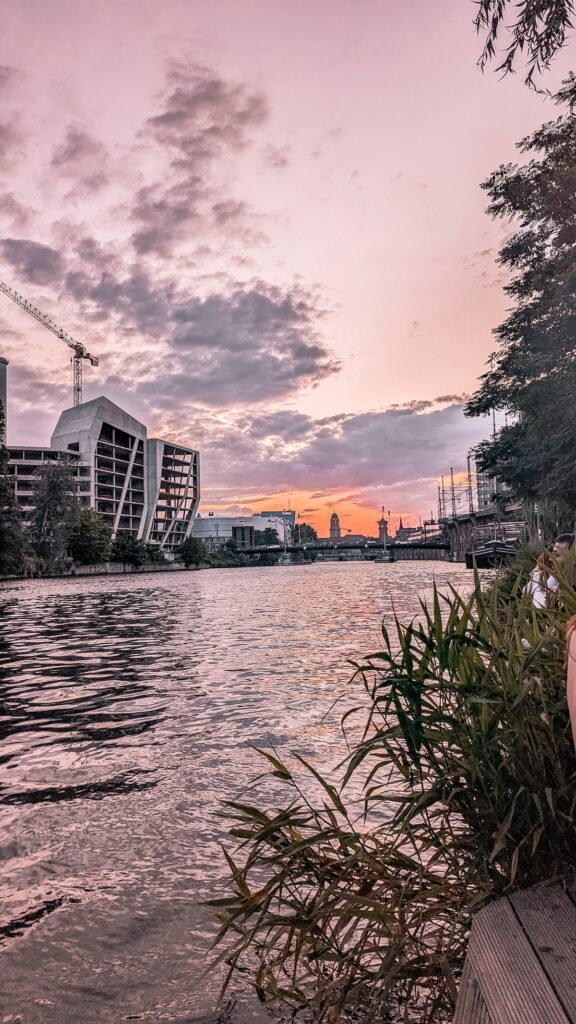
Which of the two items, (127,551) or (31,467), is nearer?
(127,551)

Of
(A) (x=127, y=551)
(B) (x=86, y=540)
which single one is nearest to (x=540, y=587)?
(B) (x=86, y=540)

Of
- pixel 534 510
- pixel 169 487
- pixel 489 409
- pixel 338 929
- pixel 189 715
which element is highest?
pixel 169 487

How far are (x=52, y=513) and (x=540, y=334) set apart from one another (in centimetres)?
7758

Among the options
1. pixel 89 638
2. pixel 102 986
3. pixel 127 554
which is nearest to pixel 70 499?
pixel 127 554

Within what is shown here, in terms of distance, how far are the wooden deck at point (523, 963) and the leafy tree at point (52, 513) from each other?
9490 cm

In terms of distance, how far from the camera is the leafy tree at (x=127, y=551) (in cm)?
12181

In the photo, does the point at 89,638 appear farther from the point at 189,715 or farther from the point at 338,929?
the point at 338,929

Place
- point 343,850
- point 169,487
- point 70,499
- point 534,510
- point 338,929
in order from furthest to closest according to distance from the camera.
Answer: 1. point 169,487
2. point 70,499
3. point 534,510
4. point 343,850
5. point 338,929

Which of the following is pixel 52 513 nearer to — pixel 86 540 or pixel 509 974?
pixel 86 540

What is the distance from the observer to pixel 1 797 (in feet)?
22.2

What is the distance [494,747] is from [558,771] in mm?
271

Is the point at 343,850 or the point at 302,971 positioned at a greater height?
the point at 343,850

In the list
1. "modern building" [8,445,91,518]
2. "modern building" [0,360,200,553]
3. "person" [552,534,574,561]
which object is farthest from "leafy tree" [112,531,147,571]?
"person" [552,534,574,561]

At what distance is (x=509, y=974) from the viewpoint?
200 cm
